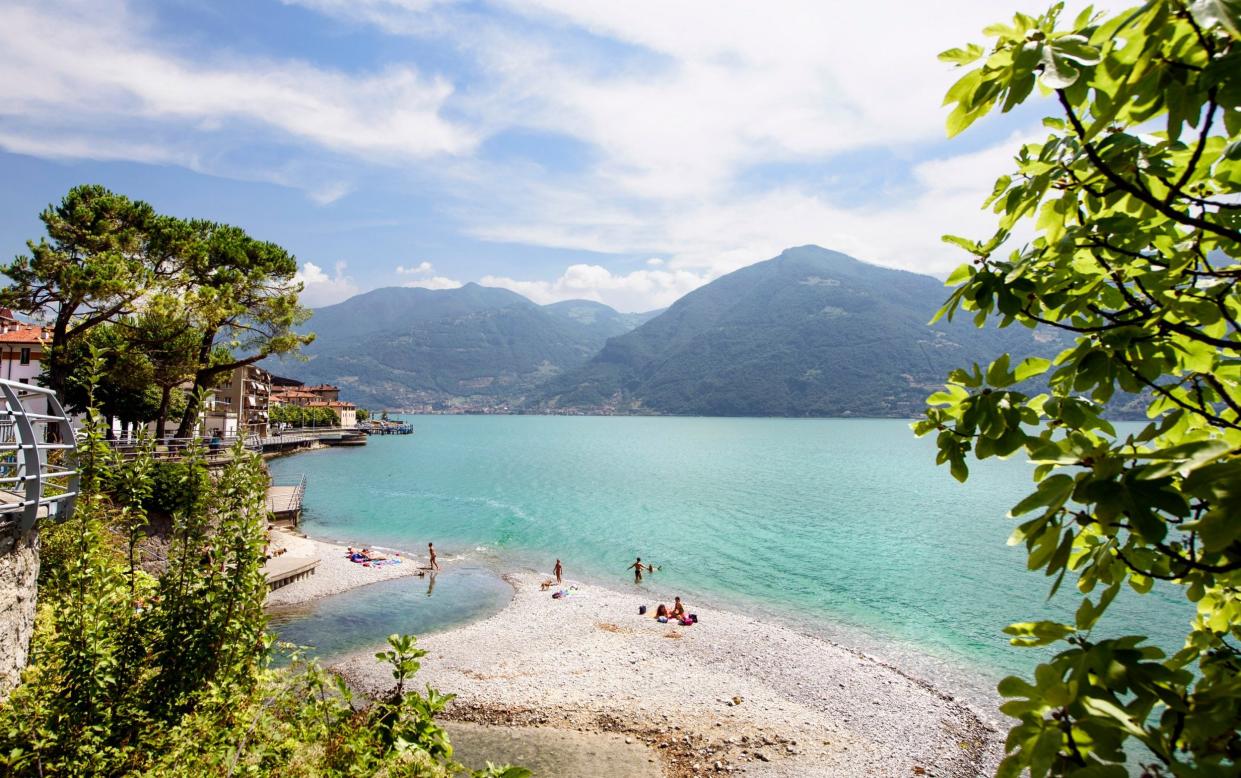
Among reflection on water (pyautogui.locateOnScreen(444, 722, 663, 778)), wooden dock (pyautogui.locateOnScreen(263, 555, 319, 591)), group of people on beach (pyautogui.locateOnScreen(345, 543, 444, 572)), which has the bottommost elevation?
reflection on water (pyautogui.locateOnScreen(444, 722, 663, 778))

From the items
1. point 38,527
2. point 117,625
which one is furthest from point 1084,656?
point 38,527

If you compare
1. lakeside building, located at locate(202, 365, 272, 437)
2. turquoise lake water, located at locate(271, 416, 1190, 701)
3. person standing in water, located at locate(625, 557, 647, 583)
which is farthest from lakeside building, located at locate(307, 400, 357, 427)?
person standing in water, located at locate(625, 557, 647, 583)

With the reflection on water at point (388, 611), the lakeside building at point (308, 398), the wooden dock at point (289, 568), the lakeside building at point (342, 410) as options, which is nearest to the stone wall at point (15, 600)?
the reflection on water at point (388, 611)

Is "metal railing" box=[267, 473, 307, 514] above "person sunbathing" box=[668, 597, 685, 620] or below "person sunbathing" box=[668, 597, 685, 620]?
above

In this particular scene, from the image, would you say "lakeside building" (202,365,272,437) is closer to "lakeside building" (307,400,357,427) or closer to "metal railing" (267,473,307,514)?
"metal railing" (267,473,307,514)

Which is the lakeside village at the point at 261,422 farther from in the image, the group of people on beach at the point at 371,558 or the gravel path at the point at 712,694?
the gravel path at the point at 712,694

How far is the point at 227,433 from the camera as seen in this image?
227 ft

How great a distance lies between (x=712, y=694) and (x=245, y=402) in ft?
313

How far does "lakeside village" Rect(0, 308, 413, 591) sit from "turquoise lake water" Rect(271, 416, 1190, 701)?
12.9 feet

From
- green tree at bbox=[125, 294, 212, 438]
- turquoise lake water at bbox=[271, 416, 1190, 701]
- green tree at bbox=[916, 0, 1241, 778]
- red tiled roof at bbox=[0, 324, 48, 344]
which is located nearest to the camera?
green tree at bbox=[916, 0, 1241, 778]

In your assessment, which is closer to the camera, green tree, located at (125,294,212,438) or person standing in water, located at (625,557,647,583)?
green tree, located at (125,294,212,438)

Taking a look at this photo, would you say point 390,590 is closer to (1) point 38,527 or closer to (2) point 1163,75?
(1) point 38,527

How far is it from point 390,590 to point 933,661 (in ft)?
84.7

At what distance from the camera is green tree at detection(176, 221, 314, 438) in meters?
32.6
